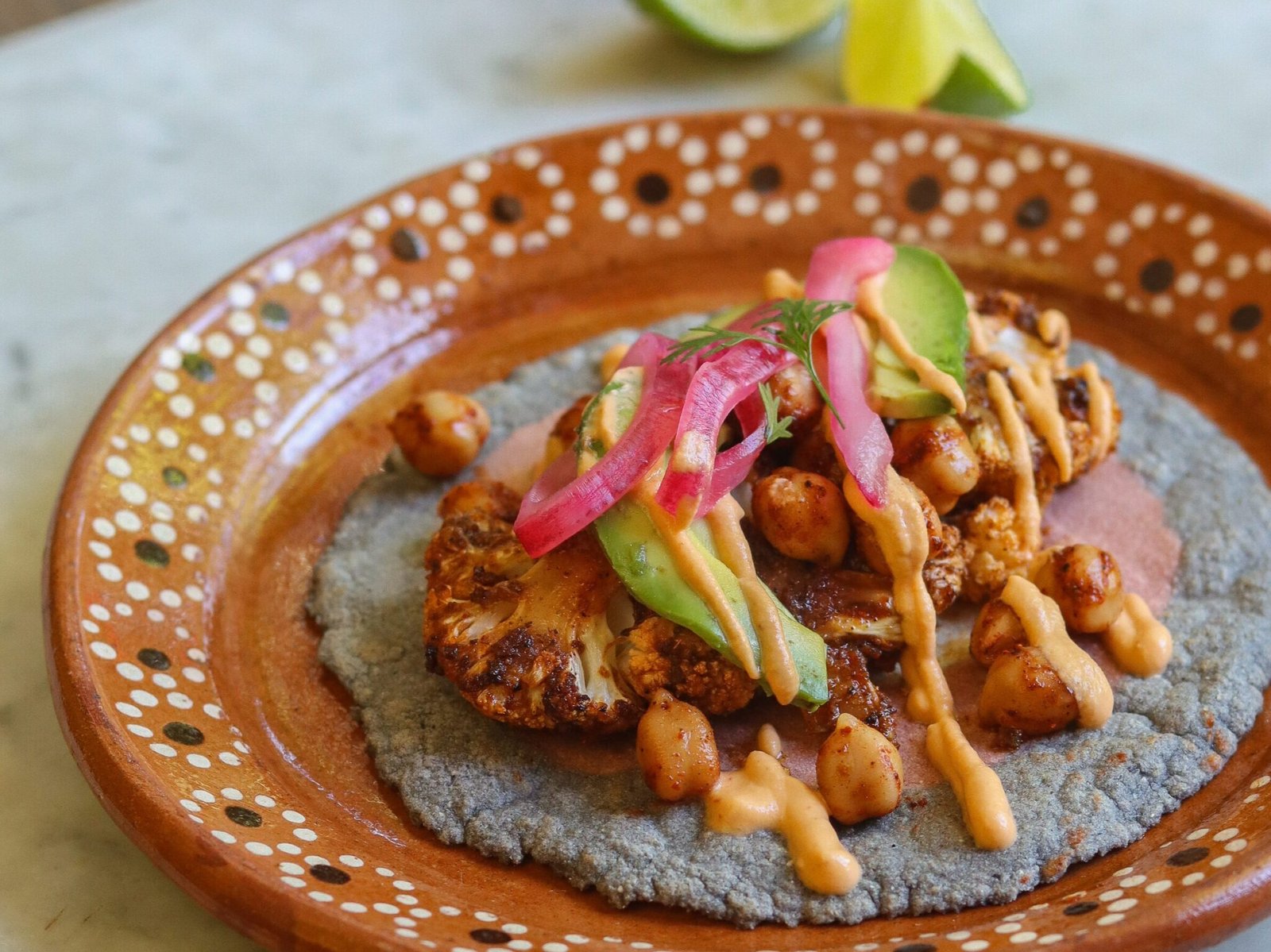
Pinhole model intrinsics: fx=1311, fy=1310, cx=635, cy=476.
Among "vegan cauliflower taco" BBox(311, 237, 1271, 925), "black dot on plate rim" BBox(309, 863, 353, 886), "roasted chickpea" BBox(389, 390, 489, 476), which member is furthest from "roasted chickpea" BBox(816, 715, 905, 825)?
"roasted chickpea" BBox(389, 390, 489, 476)

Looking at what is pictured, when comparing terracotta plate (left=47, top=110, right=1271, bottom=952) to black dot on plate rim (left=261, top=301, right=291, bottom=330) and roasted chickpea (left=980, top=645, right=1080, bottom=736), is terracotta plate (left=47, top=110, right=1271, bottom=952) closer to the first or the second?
black dot on plate rim (left=261, top=301, right=291, bottom=330)

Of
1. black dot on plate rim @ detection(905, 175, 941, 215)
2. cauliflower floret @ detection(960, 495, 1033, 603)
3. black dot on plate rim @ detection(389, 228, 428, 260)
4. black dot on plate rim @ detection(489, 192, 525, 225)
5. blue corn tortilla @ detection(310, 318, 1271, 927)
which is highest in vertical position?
black dot on plate rim @ detection(905, 175, 941, 215)

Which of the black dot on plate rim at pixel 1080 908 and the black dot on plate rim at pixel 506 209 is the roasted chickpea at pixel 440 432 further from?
the black dot on plate rim at pixel 1080 908

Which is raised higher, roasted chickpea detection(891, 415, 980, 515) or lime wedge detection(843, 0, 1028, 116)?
lime wedge detection(843, 0, 1028, 116)

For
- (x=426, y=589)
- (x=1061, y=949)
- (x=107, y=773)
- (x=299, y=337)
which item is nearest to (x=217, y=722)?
(x=107, y=773)

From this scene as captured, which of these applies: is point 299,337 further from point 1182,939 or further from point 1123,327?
point 1182,939

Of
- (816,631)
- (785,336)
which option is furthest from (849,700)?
(785,336)
